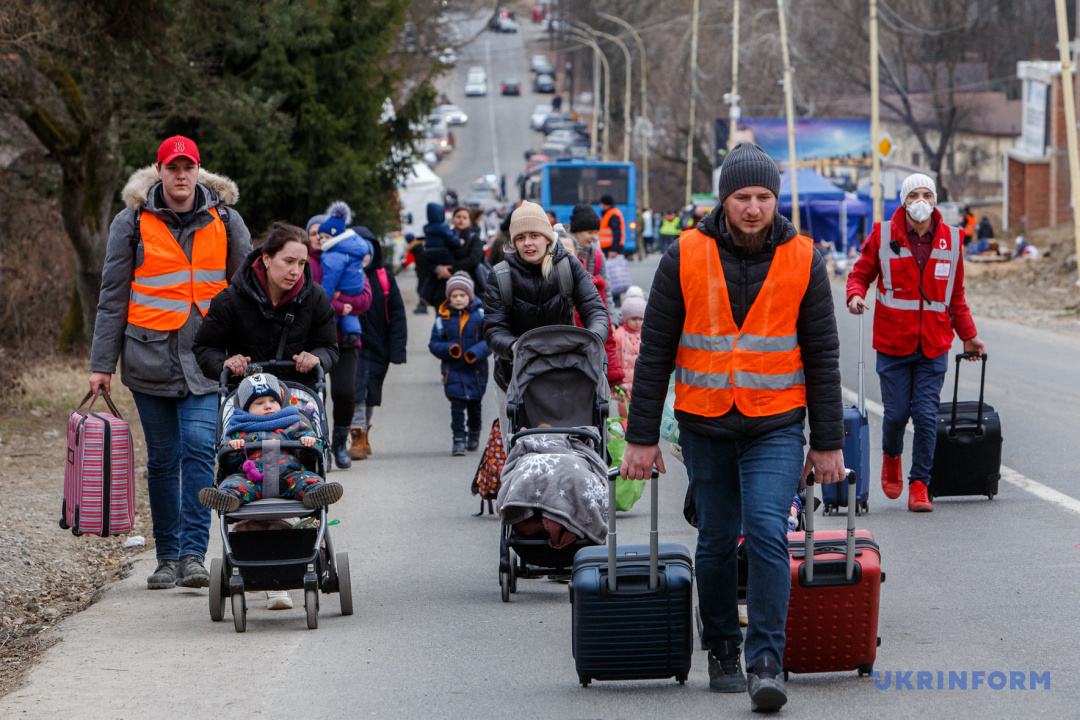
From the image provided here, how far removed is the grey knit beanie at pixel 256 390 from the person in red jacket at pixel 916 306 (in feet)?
12.8

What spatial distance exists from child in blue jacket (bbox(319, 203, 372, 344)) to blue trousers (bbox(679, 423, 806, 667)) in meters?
6.82

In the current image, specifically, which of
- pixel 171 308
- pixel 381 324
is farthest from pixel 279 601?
pixel 381 324

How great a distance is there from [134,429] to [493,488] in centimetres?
723

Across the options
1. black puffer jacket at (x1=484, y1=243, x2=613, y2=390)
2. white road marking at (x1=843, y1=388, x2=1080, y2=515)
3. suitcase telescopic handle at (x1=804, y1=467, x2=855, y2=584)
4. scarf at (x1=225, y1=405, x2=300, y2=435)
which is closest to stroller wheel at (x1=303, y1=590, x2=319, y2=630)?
scarf at (x1=225, y1=405, x2=300, y2=435)

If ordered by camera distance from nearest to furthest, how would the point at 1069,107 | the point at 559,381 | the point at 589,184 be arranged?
the point at 559,381 < the point at 1069,107 < the point at 589,184

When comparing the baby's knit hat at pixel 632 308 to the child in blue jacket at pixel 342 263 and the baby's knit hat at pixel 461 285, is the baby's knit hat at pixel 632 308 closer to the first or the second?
the baby's knit hat at pixel 461 285

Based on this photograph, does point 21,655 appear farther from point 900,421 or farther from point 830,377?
point 900,421

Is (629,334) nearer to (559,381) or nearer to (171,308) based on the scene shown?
(559,381)

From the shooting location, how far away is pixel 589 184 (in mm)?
47562

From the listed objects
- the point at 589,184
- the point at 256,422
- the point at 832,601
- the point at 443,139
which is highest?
the point at 443,139

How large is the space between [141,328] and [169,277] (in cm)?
30

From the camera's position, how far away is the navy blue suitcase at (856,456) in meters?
9.11

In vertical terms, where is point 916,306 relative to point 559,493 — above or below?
above

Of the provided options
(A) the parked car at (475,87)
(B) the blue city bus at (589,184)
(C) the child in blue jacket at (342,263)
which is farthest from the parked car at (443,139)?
(C) the child in blue jacket at (342,263)
